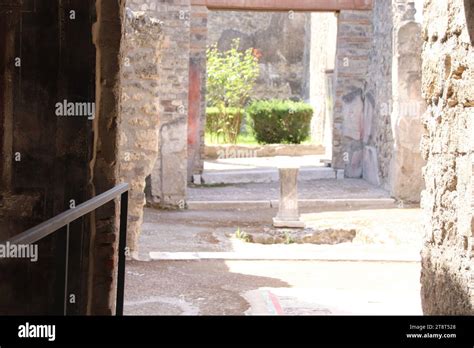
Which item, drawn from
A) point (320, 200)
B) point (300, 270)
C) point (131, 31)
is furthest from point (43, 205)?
point (320, 200)

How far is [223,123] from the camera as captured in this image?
764 inches

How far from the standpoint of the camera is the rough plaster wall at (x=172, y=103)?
11.9m

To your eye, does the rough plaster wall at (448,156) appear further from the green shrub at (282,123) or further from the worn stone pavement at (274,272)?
the green shrub at (282,123)

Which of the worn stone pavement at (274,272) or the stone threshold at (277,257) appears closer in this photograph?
the worn stone pavement at (274,272)

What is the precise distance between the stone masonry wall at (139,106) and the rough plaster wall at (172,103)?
3.42 metres

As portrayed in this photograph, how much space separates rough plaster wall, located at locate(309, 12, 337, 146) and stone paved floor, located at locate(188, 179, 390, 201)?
2719 millimetres

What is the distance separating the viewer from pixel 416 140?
39.4ft

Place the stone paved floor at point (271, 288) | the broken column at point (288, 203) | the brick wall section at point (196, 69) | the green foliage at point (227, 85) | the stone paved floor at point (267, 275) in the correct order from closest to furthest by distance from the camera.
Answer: the stone paved floor at point (271, 288) → the stone paved floor at point (267, 275) → the broken column at point (288, 203) → the brick wall section at point (196, 69) → the green foliage at point (227, 85)

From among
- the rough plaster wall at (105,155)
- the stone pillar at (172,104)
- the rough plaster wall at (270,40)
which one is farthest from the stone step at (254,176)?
the rough plaster wall at (270,40)

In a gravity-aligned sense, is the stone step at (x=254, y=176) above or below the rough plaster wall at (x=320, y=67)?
below

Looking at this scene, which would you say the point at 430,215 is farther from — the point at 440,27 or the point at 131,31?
the point at 131,31

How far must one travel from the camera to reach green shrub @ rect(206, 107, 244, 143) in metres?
19.4

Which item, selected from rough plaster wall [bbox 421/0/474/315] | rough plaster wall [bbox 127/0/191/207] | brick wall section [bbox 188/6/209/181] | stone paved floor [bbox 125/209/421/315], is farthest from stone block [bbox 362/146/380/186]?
rough plaster wall [bbox 421/0/474/315]
